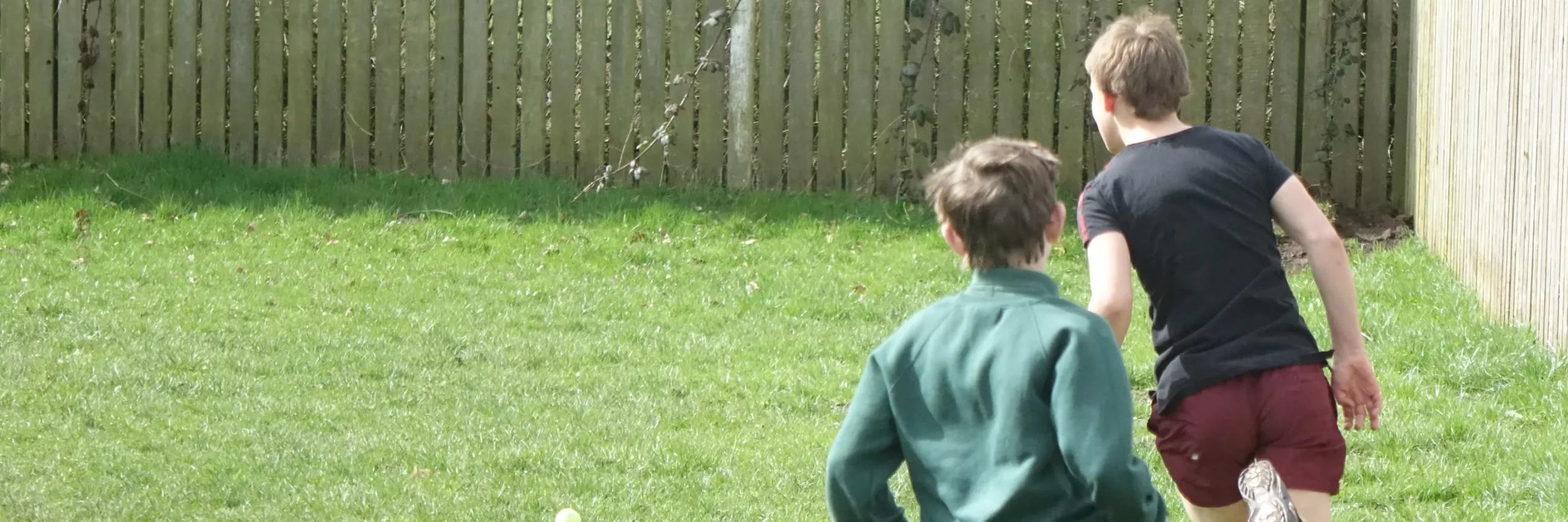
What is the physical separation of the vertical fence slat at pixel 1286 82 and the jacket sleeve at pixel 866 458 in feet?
23.9

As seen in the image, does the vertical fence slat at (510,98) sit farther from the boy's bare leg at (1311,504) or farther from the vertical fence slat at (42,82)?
the boy's bare leg at (1311,504)

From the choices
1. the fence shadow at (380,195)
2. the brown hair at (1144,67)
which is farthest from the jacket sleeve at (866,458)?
the fence shadow at (380,195)

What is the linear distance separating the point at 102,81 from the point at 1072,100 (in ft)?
19.0

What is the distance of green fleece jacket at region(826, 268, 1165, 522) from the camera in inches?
87.4

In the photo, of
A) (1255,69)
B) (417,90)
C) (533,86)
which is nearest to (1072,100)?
(1255,69)

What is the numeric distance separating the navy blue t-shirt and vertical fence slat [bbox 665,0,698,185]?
21.3 ft

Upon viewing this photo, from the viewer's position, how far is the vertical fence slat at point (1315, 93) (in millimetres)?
9086

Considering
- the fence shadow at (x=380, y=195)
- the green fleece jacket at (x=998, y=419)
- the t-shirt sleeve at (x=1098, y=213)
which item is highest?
the t-shirt sleeve at (x=1098, y=213)

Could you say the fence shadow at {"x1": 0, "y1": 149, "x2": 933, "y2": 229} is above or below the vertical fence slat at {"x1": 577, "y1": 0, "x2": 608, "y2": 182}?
below

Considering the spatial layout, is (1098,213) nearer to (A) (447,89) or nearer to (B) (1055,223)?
(B) (1055,223)

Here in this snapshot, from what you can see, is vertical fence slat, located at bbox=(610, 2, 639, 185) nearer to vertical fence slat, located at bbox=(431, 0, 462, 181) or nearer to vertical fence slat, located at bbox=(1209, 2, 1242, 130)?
vertical fence slat, located at bbox=(431, 0, 462, 181)

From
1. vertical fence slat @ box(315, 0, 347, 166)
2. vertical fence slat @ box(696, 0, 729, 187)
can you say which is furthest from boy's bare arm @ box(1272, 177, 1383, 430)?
vertical fence slat @ box(315, 0, 347, 166)

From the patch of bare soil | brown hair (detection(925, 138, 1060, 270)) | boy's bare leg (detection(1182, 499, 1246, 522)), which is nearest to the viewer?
brown hair (detection(925, 138, 1060, 270))

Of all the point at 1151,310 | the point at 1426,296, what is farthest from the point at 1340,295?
the point at 1426,296
